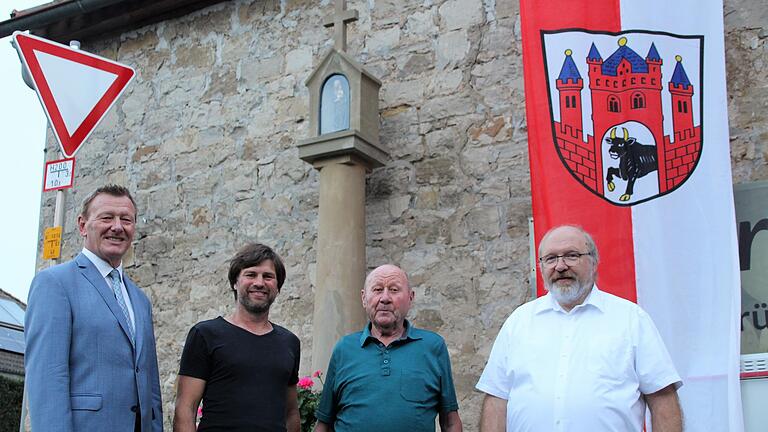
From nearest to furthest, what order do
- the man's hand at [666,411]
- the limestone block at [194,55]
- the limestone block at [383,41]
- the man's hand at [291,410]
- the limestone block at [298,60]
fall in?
the man's hand at [666,411] → the man's hand at [291,410] → the limestone block at [383,41] → the limestone block at [298,60] → the limestone block at [194,55]

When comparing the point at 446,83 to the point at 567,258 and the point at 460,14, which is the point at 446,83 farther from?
the point at 567,258

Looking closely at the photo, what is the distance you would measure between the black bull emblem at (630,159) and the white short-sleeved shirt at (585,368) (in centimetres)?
139

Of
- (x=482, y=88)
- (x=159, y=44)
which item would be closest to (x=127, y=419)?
(x=482, y=88)

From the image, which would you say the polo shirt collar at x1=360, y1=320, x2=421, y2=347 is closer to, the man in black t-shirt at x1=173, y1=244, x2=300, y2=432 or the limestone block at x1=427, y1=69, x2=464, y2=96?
the man in black t-shirt at x1=173, y1=244, x2=300, y2=432

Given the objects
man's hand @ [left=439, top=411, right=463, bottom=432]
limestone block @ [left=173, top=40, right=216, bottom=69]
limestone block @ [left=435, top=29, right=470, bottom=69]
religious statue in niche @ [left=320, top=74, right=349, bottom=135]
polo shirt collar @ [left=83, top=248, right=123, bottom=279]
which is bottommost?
man's hand @ [left=439, top=411, right=463, bottom=432]

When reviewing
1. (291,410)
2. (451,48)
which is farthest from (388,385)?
(451,48)

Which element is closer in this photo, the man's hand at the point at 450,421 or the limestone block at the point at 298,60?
the man's hand at the point at 450,421

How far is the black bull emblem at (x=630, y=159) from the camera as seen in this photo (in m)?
4.39

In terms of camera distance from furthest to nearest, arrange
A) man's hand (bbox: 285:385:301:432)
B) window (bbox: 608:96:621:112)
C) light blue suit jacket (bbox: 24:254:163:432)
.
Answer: window (bbox: 608:96:621:112) → man's hand (bbox: 285:385:301:432) → light blue suit jacket (bbox: 24:254:163:432)

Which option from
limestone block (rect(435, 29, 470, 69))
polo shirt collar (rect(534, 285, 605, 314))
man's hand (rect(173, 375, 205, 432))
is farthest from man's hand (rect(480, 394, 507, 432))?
limestone block (rect(435, 29, 470, 69))

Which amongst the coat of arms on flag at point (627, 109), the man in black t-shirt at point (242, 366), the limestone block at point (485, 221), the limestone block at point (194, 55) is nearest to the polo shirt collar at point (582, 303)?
the man in black t-shirt at point (242, 366)

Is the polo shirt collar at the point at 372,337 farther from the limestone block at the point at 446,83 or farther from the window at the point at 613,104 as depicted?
the limestone block at the point at 446,83

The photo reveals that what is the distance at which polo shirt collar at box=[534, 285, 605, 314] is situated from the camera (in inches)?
124

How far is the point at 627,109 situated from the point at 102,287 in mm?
2803
